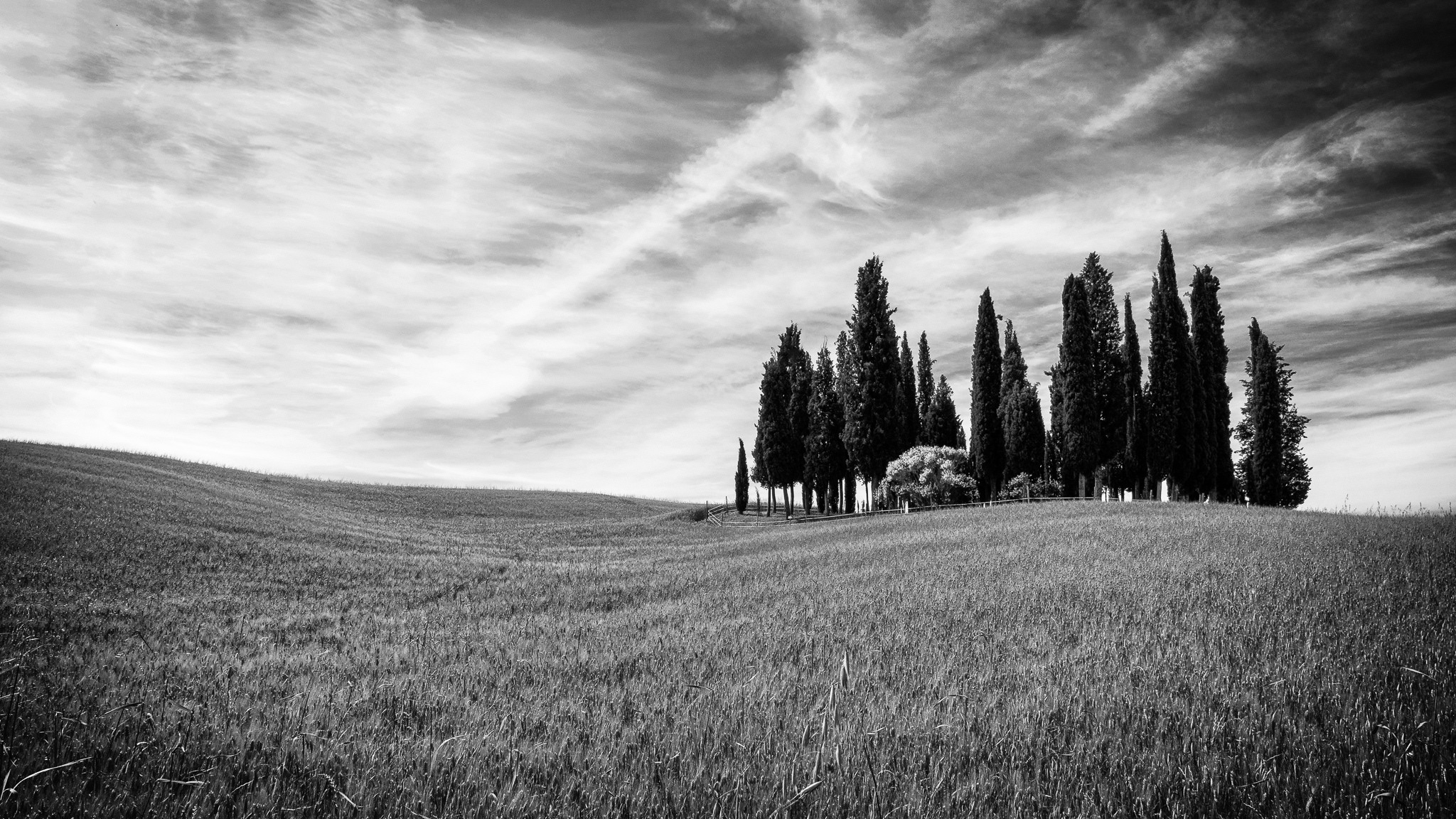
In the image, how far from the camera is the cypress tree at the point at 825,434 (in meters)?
57.3

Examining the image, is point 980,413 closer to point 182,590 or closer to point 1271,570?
point 1271,570

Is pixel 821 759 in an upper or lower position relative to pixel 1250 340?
lower

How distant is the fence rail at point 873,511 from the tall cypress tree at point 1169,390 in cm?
757

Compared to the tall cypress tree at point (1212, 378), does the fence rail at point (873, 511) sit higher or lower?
lower

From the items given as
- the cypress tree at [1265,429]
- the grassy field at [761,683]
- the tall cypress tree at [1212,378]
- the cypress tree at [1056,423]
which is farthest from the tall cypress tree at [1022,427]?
the grassy field at [761,683]

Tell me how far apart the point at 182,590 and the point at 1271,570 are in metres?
22.3

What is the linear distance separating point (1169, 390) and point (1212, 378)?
9772 mm

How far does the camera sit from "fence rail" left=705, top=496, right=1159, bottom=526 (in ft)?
125

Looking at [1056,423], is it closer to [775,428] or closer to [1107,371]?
[1107,371]

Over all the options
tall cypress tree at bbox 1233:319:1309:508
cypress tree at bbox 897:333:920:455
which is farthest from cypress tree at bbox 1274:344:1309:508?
cypress tree at bbox 897:333:920:455

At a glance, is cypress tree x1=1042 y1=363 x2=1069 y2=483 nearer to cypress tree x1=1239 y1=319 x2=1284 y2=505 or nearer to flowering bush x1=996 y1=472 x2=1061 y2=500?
flowering bush x1=996 y1=472 x2=1061 y2=500

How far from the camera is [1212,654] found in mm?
7207

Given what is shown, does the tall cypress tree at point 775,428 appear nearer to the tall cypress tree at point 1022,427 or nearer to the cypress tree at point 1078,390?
the tall cypress tree at point 1022,427

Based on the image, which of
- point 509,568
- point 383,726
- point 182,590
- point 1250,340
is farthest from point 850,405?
point 383,726
